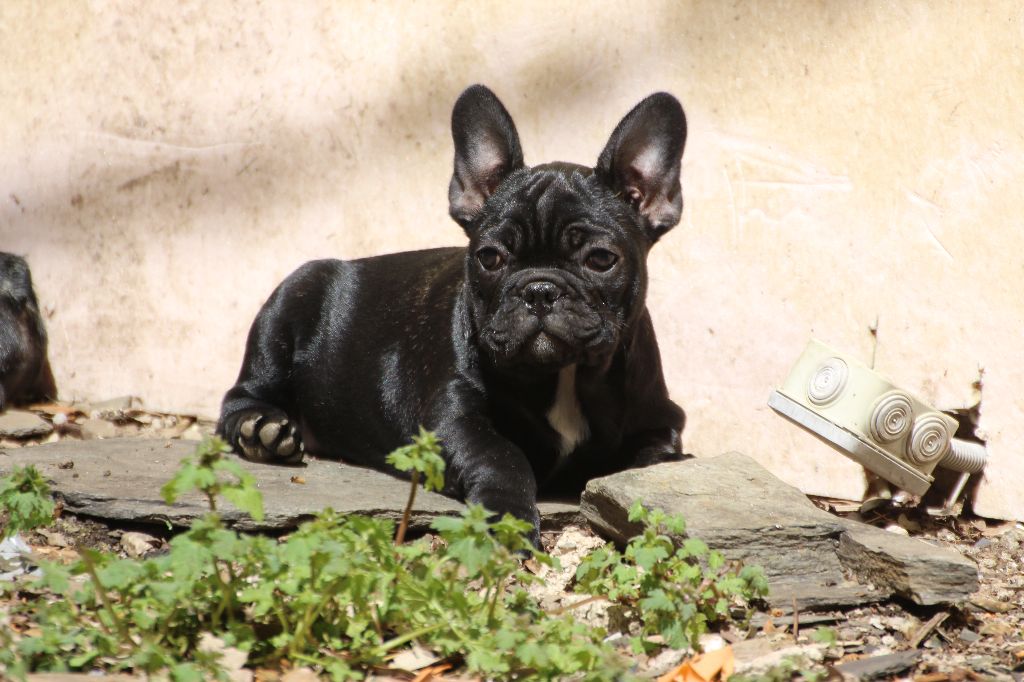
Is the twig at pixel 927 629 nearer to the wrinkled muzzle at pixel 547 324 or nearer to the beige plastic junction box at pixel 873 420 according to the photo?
the beige plastic junction box at pixel 873 420

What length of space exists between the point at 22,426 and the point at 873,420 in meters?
4.60

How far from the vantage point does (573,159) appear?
6023 millimetres

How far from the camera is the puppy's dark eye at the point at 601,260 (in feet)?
15.9

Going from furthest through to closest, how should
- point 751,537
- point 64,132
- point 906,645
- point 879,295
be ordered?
1. point 64,132
2. point 879,295
3. point 751,537
4. point 906,645

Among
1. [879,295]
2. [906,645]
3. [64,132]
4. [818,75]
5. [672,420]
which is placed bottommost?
[906,645]

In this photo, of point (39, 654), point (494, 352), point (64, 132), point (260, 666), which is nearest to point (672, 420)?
point (494, 352)

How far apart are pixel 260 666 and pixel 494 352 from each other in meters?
1.95

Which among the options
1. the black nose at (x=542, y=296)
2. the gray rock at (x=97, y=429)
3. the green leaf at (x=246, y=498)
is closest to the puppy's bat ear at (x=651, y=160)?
the black nose at (x=542, y=296)

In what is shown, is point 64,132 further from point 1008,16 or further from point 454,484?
point 1008,16

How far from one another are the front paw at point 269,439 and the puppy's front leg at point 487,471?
0.85 meters

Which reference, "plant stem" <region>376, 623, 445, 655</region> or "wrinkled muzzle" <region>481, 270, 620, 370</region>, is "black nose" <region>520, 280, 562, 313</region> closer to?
"wrinkled muzzle" <region>481, 270, 620, 370</region>

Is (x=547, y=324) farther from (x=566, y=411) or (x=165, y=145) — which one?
(x=165, y=145)

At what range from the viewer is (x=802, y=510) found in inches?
171

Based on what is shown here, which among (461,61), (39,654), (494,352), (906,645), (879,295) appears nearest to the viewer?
Result: (39,654)
